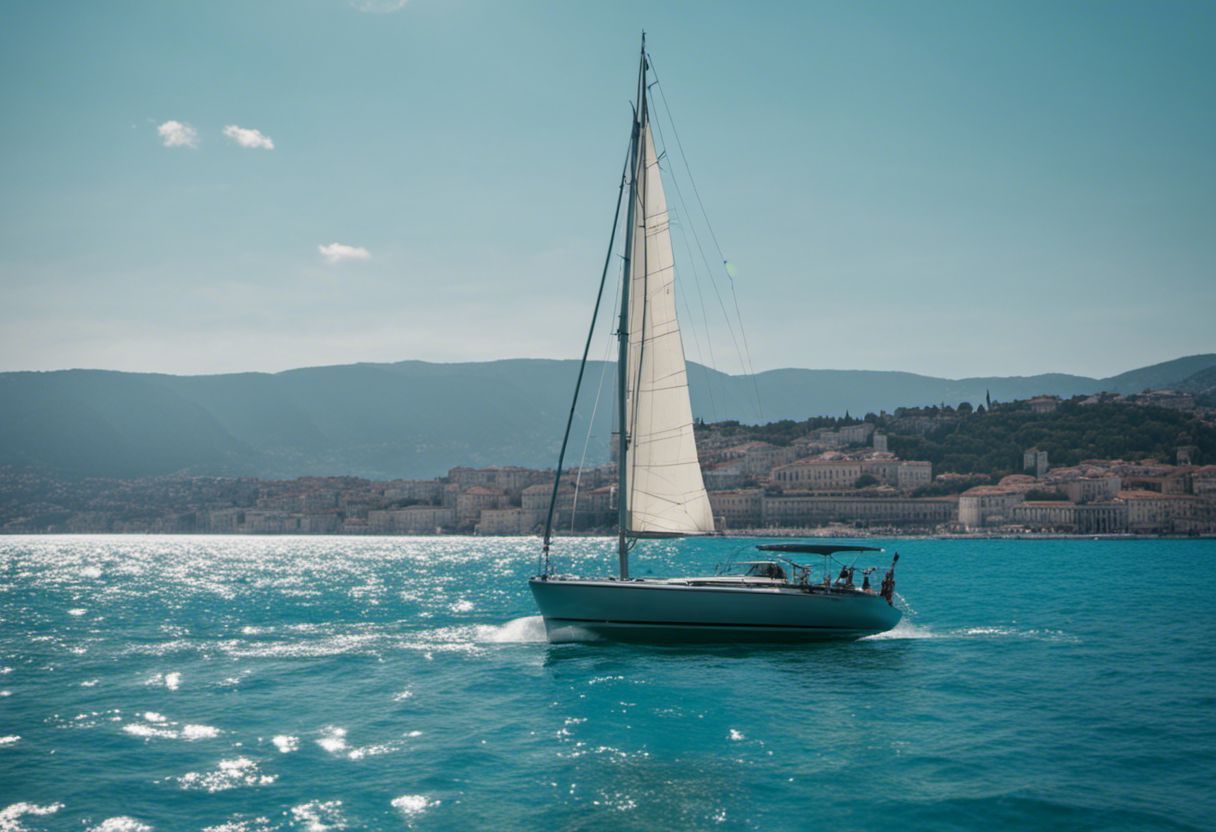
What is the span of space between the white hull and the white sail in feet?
6.70

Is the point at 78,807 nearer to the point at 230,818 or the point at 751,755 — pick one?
the point at 230,818

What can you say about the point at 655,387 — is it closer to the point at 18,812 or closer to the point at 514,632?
the point at 514,632

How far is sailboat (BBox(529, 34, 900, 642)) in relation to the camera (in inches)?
974

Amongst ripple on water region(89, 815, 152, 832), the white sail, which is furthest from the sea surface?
the white sail

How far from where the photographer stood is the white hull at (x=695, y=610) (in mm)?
24594

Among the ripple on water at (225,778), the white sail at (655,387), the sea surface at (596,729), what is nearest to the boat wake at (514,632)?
the sea surface at (596,729)

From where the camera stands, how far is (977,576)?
5972 cm

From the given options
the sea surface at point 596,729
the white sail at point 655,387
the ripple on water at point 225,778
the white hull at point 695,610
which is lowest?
the sea surface at point 596,729

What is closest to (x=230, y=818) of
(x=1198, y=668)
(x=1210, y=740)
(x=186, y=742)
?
(x=186, y=742)

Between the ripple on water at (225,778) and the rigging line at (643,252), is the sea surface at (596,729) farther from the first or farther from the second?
the rigging line at (643,252)

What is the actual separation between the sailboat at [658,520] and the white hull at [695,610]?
0.10 feet

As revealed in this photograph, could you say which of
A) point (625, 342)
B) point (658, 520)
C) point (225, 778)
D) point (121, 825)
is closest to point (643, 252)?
point (625, 342)

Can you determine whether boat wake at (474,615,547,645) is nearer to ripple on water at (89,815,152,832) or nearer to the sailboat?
the sailboat

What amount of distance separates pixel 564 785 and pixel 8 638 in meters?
23.2
